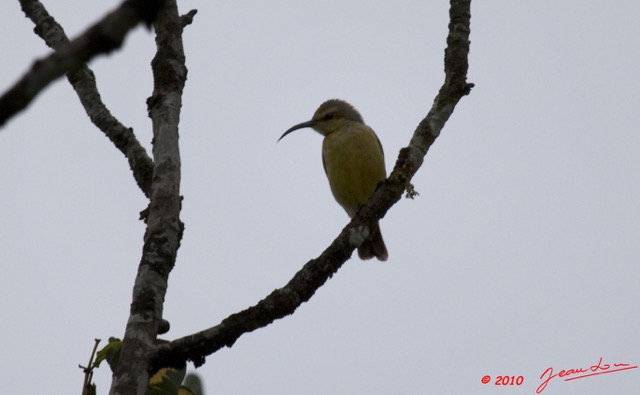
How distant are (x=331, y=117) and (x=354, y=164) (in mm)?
1274

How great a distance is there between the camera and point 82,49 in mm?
1888

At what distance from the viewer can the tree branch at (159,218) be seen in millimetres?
3611

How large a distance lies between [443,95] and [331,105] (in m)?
5.30

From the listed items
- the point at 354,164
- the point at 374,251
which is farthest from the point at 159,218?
the point at 374,251

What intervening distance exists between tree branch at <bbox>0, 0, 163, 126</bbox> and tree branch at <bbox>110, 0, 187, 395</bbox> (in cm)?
143

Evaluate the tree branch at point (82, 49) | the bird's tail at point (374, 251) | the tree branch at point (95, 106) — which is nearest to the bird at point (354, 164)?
the bird's tail at point (374, 251)

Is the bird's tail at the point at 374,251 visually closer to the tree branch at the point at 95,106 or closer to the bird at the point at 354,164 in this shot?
the bird at the point at 354,164

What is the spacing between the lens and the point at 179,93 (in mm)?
4652

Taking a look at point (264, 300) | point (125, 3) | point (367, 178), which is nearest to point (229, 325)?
point (264, 300)

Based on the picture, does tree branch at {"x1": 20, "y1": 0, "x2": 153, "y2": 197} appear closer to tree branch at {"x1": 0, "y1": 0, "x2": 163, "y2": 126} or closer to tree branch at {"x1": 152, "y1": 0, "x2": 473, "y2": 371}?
tree branch at {"x1": 152, "y1": 0, "x2": 473, "y2": 371}

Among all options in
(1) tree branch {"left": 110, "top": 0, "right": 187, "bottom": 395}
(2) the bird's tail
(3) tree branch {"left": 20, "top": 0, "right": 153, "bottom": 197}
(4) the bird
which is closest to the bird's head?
(4) the bird

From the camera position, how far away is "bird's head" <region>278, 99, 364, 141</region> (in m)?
9.95

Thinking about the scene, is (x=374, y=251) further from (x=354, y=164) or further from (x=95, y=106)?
(x=95, y=106)

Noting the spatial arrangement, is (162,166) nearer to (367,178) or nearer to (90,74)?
(90,74)
